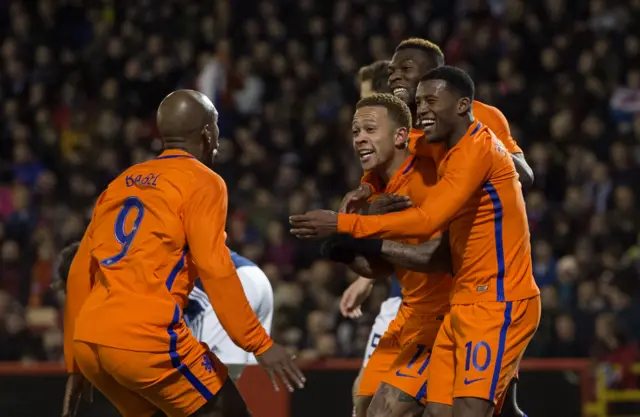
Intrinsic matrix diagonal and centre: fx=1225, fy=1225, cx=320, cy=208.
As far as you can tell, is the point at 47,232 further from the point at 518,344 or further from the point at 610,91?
the point at 518,344

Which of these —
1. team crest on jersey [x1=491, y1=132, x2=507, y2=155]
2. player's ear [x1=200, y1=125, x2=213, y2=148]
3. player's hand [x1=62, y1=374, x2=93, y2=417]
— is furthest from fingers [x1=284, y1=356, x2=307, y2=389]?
team crest on jersey [x1=491, y1=132, x2=507, y2=155]

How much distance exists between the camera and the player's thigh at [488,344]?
5211 millimetres

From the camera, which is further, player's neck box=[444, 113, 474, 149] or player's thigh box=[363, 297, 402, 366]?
player's thigh box=[363, 297, 402, 366]

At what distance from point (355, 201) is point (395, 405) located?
3.11 ft

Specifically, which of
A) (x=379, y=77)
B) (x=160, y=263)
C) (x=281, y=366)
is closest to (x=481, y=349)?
(x=281, y=366)

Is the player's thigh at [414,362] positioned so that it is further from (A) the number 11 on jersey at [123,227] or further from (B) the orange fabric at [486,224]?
(A) the number 11 on jersey at [123,227]

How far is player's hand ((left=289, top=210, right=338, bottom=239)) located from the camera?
5.06m

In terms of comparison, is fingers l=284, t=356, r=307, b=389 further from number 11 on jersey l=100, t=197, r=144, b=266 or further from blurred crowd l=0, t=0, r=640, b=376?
blurred crowd l=0, t=0, r=640, b=376

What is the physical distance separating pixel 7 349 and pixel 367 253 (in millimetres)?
6370

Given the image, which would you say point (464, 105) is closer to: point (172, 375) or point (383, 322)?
point (172, 375)

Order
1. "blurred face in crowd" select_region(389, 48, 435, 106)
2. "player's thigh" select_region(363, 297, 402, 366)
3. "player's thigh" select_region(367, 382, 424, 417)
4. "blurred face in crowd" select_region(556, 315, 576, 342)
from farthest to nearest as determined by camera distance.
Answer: "blurred face in crowd" select_region(556, 315, 576, 342), "player's thigh" select_region(363, 297, 402, 366), "blurred face in crowd" select_region(389, 48, 435, 106), "player's thigh" select_region(367, 382, 424, 417)

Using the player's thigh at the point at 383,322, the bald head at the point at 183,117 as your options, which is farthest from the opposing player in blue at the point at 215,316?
the bald head at the point at 183,117

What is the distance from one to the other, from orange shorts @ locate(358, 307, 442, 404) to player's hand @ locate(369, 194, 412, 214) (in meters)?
0.62

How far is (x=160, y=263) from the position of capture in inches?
198
